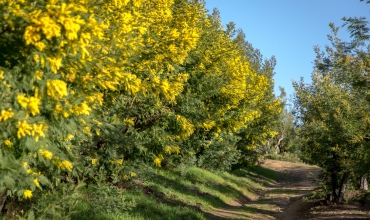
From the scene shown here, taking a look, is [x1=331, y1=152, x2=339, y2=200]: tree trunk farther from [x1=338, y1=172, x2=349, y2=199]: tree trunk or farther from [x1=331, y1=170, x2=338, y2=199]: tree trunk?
[x1=338, y1=172, x2=349, y2=199]: tree trunk

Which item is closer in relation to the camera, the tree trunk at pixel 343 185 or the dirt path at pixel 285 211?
the dirt path at pixel 285 211

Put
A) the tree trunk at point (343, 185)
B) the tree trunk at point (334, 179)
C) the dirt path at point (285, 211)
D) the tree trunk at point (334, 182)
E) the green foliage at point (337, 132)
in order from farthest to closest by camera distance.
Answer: the tree trunk at point (334, 182)
the tree trunk at point (334, 179)
the tree trunk at point (343, 185)
the dirt path at point (285, 211)
the green foliage at point (337, 132)

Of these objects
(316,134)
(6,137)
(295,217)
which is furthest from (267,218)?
(6,137)

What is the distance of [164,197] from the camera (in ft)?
60.4

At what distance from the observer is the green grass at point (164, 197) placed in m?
11.2

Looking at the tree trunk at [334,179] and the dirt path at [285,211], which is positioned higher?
the tree trunk at [334,179]

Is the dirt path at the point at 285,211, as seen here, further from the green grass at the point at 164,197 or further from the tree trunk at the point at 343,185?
the tree trunk at the point at 343,185

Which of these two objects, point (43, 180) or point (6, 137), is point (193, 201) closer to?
point (43, 180)

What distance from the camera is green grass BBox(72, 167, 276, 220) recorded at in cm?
1116

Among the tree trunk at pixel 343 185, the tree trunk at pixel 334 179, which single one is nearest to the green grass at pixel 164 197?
the tree trunk at pixel 334 179

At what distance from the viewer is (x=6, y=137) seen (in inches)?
181

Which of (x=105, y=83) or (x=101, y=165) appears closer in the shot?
(x=105, y=83)

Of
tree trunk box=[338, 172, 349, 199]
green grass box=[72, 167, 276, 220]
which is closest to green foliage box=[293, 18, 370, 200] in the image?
tree trunk box=[338, 172, 349, 199]

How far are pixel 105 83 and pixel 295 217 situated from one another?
15916 millimetres
